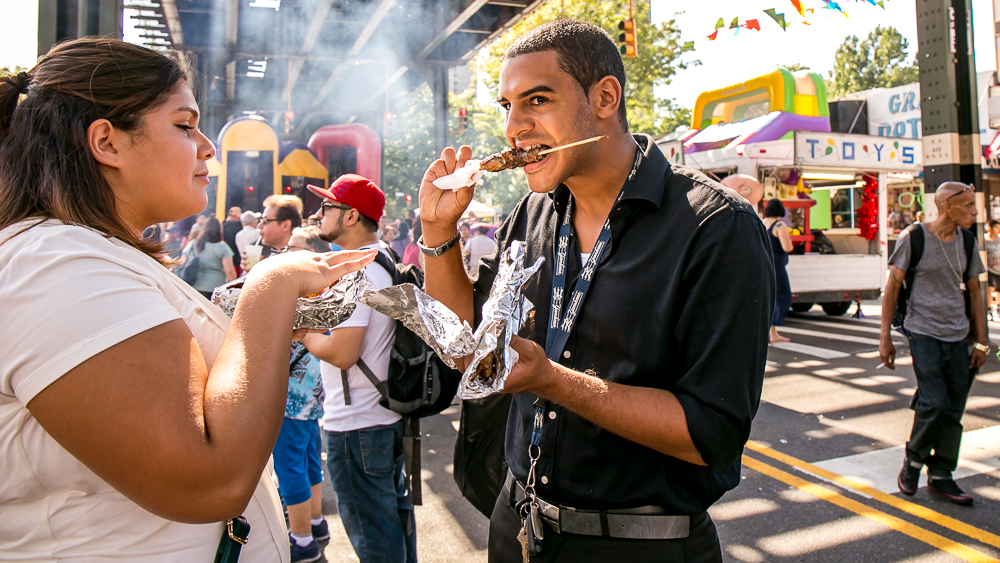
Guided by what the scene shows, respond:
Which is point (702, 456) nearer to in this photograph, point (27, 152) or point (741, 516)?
point (27, 152)

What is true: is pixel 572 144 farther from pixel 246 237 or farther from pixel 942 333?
pixel 246 237

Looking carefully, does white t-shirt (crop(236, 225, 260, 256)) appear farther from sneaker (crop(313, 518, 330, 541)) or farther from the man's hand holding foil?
the man's hand holding foil

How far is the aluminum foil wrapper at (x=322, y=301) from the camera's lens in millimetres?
1546

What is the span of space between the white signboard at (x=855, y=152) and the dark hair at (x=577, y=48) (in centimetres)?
1011

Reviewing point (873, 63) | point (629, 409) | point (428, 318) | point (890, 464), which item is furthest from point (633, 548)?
point (873, 63)

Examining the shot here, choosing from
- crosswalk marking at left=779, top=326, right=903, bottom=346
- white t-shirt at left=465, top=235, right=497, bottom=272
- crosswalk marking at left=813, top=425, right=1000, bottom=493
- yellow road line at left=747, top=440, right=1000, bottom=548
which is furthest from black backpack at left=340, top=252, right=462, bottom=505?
crosswalk marking at left=779, top=326, right=903, bottom=346

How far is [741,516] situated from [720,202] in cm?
319

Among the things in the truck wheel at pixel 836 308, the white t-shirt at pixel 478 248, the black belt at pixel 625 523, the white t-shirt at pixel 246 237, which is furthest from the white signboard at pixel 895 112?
the black belt at pixel 625 523

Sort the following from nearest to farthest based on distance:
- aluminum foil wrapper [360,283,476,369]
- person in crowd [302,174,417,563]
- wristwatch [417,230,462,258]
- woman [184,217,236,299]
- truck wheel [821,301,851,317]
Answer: aluminum foil wrapper [360,283,476,369], wristwatch [417,230,462,258], person in crowd [302,174,417,563], woman [184,217,236,299], truck wheel [821,301,851,317]

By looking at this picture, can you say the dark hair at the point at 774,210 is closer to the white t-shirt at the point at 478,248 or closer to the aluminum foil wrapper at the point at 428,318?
the white t-shirt at the point at 478,248

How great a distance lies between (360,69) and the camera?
2136 centimetres

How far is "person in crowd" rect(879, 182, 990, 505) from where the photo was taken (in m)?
4.32

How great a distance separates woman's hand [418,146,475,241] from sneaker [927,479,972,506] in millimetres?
4190

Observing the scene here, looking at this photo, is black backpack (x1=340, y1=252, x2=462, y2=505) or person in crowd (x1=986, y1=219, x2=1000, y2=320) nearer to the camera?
black backpack (x1=340, y1=252, x2=462, y2=505)
